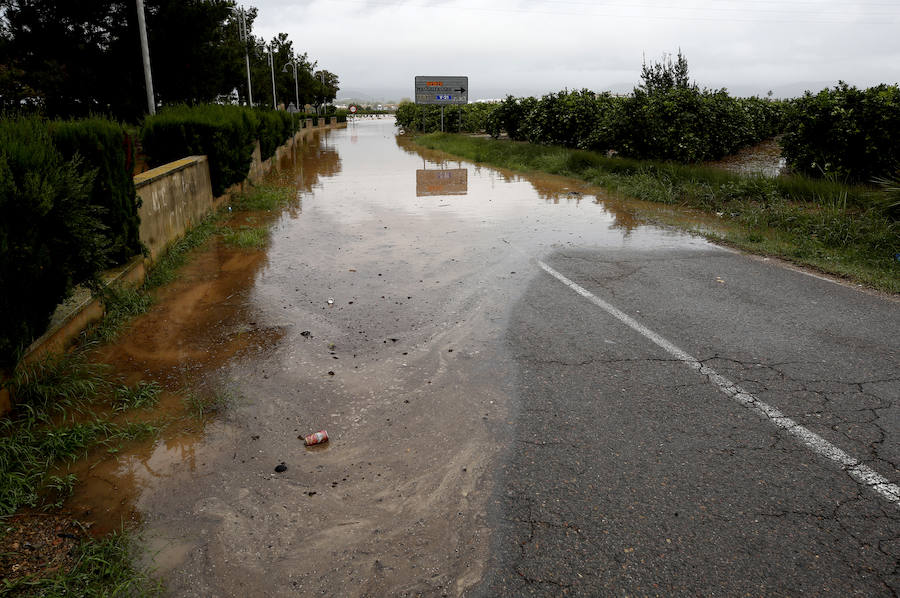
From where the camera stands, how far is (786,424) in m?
3.91

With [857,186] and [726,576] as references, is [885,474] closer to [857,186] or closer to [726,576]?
[726,576]

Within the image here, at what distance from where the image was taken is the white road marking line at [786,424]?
3290mm

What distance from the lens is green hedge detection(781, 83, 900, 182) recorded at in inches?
425

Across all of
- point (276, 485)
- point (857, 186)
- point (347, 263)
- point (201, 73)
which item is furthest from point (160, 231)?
point (201, 73)

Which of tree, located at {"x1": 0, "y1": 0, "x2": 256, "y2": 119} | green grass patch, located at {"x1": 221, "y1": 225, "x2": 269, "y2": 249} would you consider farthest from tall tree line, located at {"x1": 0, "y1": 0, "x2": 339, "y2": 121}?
green grass patch, located at {"x1": 221, "y1": 225, "x2": 269, "y2": 249}

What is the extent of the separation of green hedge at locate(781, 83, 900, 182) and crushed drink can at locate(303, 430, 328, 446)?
1069cm

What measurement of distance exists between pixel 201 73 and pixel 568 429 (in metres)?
25.2

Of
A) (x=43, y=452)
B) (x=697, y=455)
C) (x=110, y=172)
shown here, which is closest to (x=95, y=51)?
(x=110, y=172)

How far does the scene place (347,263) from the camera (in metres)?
8.15

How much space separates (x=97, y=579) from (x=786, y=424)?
3724 millimetres

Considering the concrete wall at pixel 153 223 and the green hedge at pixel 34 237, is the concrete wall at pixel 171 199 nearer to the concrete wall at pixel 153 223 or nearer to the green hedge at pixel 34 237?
the concrete wall at pixel 153 223

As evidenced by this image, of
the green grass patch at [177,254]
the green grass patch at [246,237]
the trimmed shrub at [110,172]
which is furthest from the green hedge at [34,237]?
the green grass patch at [246,237]

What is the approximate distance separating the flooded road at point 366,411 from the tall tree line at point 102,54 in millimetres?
15485

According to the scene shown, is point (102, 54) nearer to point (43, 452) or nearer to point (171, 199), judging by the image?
point (171, 199)
